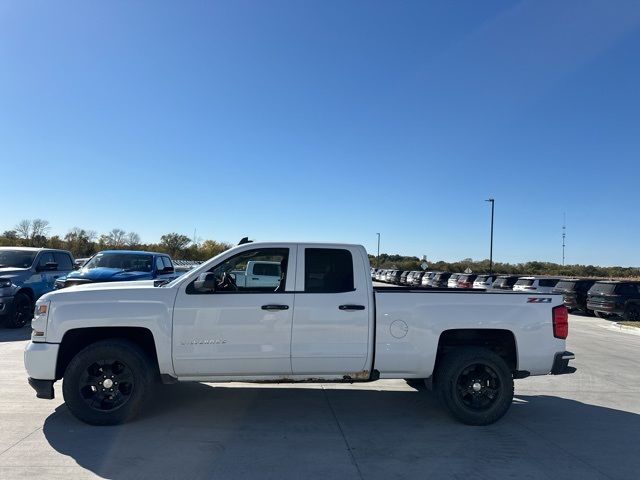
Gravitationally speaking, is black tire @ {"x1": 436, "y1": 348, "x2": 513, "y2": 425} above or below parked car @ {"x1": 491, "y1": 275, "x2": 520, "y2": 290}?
below

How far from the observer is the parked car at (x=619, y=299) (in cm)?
2083

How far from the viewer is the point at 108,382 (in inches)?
223

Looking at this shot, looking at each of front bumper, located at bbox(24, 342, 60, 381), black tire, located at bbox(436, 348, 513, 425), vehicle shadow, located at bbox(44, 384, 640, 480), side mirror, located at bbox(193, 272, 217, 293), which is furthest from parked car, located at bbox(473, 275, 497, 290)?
front bumper, located at bbox(24, 342, 60, 381)

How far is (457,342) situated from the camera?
625cm

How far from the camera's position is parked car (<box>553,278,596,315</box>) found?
Result: 2409 cm

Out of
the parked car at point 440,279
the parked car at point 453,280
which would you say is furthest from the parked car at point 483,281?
the parked car at point 440,279

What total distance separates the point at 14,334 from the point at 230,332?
29.7ft

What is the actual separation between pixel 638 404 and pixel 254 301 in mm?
5598

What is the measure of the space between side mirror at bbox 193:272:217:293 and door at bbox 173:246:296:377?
0.05 ft

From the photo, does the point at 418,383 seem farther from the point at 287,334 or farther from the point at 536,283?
the point at 536,283

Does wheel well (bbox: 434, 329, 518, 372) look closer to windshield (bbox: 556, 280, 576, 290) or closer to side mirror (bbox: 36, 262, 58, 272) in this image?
side mirror (bbox: 36, 262, 58, 272)

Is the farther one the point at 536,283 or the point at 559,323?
the point at 536,283

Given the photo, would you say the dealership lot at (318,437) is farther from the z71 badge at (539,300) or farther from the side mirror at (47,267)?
the side mirror at (47,267)

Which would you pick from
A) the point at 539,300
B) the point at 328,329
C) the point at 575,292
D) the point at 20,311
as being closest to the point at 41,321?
the point at 328,329
